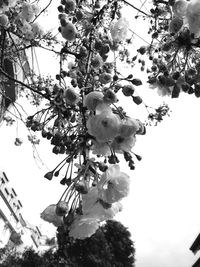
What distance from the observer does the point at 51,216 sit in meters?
1.62

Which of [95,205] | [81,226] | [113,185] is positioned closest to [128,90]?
[113,185]

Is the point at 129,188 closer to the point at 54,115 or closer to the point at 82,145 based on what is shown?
the point at 82,145

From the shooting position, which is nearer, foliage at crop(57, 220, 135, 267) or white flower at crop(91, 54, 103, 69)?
white flower at crop(91, 54, 103, 69)

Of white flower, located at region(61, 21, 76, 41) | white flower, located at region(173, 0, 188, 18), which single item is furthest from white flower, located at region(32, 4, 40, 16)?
white flower, located at region(173, 0, 188, 18)

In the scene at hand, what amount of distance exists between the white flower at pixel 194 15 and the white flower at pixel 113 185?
731 millimetres

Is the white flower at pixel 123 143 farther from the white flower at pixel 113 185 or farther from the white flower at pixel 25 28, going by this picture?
the white flower at pixel 25 28

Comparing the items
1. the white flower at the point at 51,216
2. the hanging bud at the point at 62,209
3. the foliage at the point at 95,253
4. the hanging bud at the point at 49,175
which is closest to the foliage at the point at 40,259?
the foliage at the point at 95,253

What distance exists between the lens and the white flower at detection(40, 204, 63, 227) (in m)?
1.61

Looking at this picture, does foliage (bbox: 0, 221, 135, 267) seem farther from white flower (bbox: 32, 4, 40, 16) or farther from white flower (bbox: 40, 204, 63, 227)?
white flower (bbox: 40, 204, 63, 227)

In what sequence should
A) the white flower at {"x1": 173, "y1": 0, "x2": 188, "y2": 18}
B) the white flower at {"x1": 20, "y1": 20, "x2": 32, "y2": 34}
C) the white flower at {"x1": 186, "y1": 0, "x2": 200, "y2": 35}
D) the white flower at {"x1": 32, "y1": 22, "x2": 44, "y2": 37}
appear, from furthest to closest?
the white flower at {"x1": 32, "y1": 22, "x2": 44, "y2": 37}, the white flower at {"x1": 20, "y1": 20, "x2": 32, "y2": 34}, the white flower at {"x1": 173, "y1": 0, "x2": 188, "y2": 18}, the white flower at {"x1": 186, "y1": 0, "x2": 200, "y2": 35}

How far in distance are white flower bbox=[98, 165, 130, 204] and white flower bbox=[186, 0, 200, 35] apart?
731mm

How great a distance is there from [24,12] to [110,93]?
237 centimetres

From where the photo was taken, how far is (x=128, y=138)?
1.50 meters

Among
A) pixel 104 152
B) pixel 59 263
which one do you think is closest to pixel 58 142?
pixel 104 152
